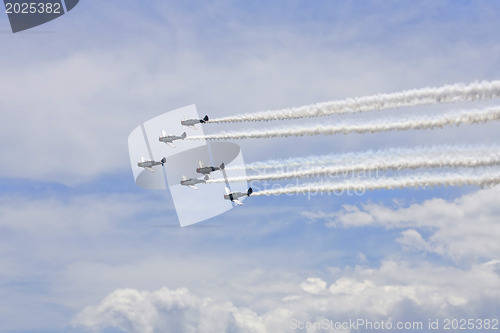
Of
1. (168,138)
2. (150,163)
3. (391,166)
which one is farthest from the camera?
(150,163)

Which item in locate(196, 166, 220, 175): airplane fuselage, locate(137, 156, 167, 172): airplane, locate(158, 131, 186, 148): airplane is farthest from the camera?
locate(137, 156, 167, 172): airplane

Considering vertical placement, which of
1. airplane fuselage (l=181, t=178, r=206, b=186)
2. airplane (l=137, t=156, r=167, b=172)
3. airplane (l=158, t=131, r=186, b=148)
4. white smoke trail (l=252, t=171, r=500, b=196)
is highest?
airplane (l=158, t=131, r=186, b=148)

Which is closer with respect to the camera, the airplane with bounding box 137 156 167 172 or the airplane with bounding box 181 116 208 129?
the airplane with bounding box 181 116 208 129

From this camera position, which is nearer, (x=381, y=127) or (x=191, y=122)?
(x=381, y=127)

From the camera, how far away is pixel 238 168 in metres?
114

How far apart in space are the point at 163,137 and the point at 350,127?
55.8 m

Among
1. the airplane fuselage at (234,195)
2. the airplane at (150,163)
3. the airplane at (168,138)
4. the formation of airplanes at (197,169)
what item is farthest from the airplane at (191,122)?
the airplane fuselage at (234,195)

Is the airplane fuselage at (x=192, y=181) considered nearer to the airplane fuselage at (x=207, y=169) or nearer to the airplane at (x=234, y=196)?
the airplane fuselage at (x=207, y=169)

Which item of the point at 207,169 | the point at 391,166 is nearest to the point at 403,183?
the point at 391,166

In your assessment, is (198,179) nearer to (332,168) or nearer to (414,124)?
(332,168)

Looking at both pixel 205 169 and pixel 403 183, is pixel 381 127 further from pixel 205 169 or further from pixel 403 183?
pixel 205 169

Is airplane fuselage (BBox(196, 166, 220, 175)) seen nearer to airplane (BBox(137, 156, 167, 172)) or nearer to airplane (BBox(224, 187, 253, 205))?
airplane (BBox(224, 187, 253, 205))

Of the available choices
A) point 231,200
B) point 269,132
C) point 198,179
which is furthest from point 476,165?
point 198,179

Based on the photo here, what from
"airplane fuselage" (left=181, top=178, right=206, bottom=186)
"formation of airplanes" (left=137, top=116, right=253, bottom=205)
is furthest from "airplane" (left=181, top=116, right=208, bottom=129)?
"airplane fuselage" (left=181, top=178, right=206, bottom=186)
